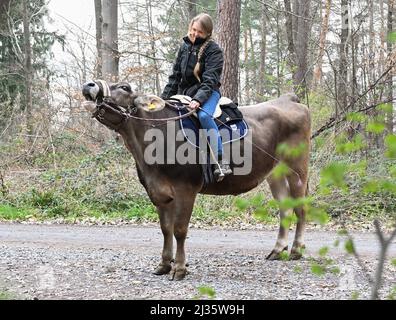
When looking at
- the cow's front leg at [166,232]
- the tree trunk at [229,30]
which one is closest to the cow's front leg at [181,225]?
the cow's front leg at [166,232]

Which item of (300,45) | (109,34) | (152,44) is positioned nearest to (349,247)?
(109,34)

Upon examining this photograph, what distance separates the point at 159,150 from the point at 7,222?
6.77 meters

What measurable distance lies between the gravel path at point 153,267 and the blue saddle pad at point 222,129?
5.37 feet

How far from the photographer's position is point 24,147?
16.6m

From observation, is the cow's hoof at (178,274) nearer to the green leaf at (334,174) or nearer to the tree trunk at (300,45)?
the green leaf at (334,174)

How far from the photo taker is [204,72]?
6984mm

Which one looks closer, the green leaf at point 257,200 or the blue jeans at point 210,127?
the green leaf at point 257,200

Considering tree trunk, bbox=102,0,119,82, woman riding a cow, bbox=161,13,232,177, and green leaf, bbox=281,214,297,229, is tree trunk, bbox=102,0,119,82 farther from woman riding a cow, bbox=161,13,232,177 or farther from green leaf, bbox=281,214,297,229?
green leaf, bbox=281,214,297,229

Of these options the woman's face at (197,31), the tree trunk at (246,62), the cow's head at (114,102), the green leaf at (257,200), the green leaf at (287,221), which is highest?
the tree trunk at (246,62)

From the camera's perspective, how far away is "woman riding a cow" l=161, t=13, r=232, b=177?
686 cm

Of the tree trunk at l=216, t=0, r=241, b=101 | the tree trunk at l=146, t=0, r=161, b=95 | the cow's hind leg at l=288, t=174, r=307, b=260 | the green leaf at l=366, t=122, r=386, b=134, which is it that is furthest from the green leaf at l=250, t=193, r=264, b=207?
the tree trunk at l=146, t=0, r=161, b=95

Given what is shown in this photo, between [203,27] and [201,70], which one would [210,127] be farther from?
[203,27]

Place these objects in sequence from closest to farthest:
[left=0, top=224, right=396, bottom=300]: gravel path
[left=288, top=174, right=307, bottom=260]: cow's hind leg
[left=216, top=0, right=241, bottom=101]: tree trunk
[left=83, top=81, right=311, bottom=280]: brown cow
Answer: [left=0, top=224, right=396, bottom=300]: gravel path < [left=83, top=81, right=311, bottom=280]: brown cow < [left=288, top=174, right=307, bottom=260]: cow's hind leg < [left=216, top=0, right=241, bottom=101]: tree trunk

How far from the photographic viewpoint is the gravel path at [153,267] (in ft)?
19.9
